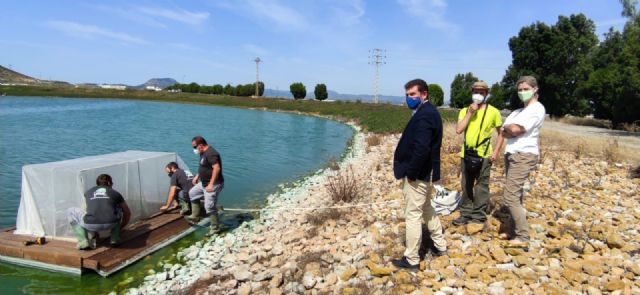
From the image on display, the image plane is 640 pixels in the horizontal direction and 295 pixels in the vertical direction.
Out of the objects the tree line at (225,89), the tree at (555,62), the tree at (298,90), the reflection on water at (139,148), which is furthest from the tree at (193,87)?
the tree at (555,62)

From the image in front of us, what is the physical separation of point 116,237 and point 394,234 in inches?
207

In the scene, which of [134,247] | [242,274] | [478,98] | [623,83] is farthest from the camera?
[623,83]

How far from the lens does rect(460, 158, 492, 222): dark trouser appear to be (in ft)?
21.6

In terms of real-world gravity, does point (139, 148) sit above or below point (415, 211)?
below

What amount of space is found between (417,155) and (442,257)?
188 cm

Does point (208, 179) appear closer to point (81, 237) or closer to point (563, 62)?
point (81, 237)

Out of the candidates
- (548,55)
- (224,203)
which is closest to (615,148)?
(224,203)

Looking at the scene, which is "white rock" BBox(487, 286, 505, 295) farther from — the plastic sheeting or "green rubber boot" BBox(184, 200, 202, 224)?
the plastic sheeting

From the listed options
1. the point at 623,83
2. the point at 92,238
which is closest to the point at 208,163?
the point at 92,238

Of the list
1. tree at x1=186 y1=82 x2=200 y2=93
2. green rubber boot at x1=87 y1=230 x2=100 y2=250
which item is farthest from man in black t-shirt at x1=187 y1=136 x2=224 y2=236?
Result: tree at x1=186 y1=82 x2=200 y2=93

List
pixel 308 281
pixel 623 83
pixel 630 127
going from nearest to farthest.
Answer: pixel 308 281 < pixel 623 83 < pixel 630 127

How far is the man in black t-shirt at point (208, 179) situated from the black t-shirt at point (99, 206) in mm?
1997

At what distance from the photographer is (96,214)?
23.8 ft

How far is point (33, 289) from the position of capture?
684 centimetres
